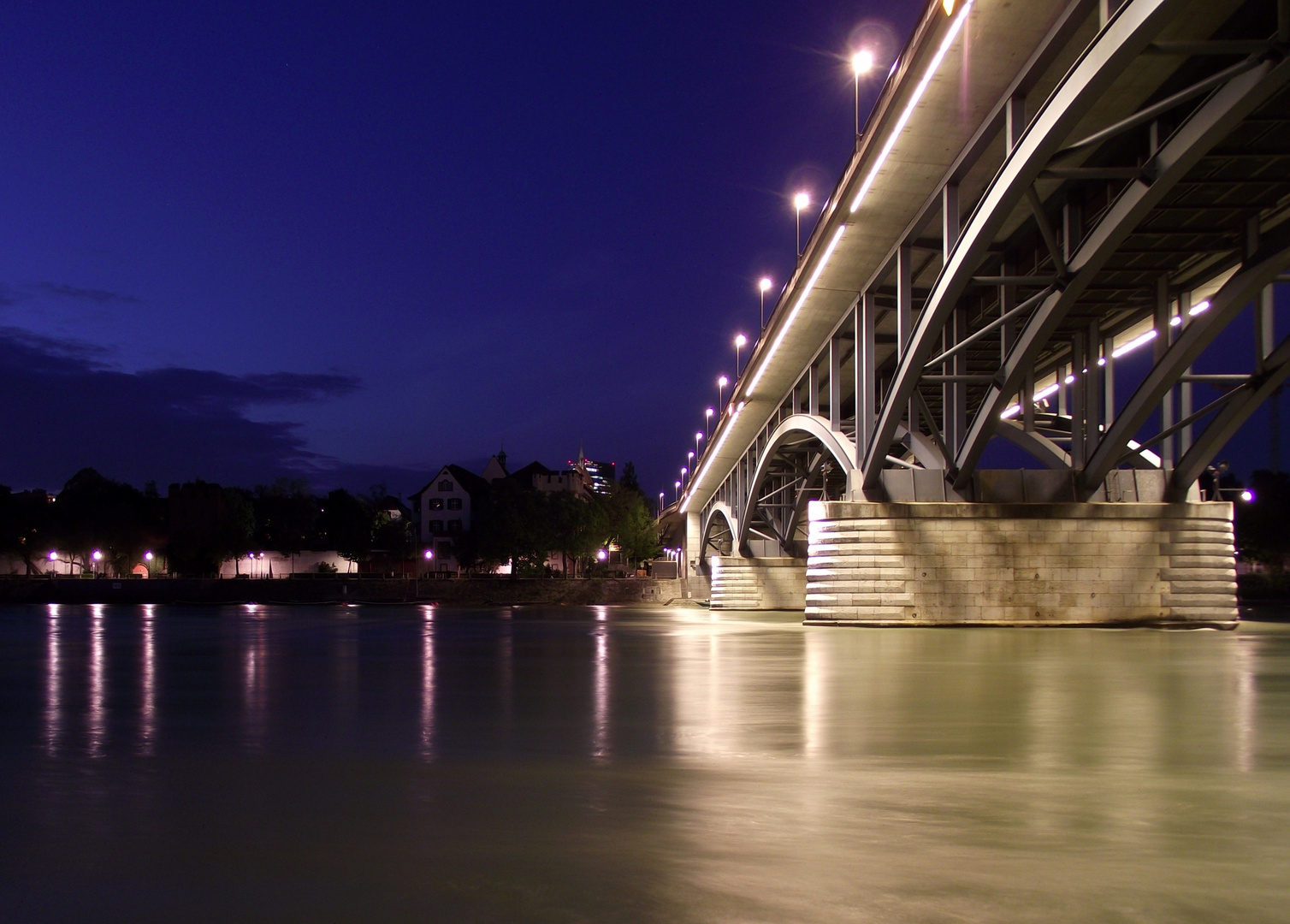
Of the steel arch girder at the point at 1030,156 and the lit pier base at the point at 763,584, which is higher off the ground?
the steel arch girder at the point at 1030,156

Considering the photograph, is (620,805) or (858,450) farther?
(858,450)

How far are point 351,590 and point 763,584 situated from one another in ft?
139

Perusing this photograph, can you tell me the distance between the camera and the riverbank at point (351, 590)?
9044cm

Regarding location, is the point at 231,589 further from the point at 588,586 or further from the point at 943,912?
the point at 943,912

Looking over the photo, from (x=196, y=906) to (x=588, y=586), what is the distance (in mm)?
88436

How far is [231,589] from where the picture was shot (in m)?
94.4

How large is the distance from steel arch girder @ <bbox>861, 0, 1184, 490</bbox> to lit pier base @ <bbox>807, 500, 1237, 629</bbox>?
11.2ft

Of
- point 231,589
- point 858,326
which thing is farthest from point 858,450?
point 231,589

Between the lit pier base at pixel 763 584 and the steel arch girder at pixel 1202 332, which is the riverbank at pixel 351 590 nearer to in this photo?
the lit pier base at pixel 763 584

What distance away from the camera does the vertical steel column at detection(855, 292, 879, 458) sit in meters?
30.8

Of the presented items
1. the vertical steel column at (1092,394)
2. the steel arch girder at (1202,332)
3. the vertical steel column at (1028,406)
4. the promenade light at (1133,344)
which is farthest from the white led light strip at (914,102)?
the promenade light at (1133,344)

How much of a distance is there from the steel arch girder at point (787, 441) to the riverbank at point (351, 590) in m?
28.1

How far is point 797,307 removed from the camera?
3409 cm

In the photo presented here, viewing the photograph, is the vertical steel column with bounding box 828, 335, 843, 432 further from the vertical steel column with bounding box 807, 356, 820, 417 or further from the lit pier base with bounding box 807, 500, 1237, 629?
the lit pier base with bounding box 807, 500, 1237, 629
